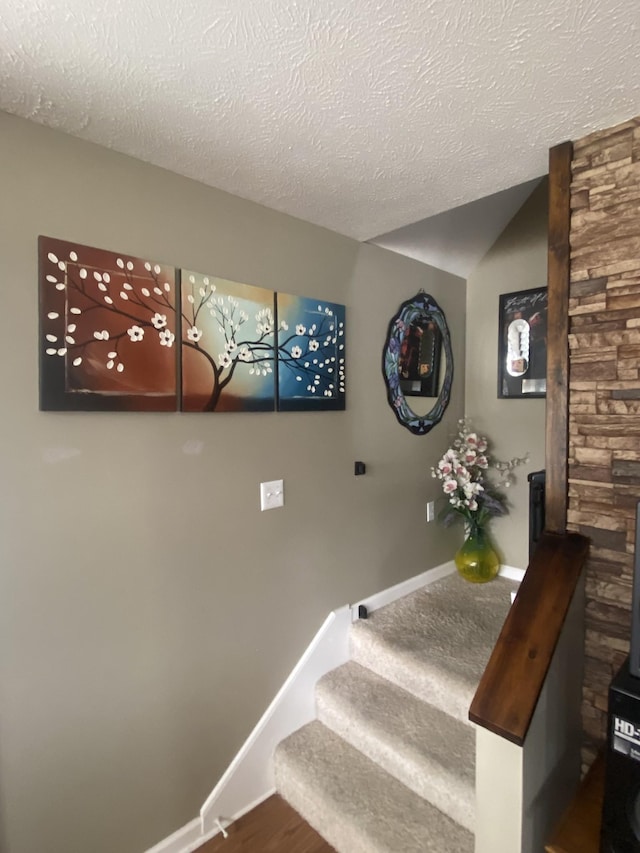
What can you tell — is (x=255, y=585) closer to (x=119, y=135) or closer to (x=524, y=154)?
(x=119, y=135)

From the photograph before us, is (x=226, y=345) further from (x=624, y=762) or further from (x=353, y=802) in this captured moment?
(x=353, y=802)

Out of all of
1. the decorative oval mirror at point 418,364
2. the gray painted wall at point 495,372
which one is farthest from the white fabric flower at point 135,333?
the gray painted wall at point 495,372

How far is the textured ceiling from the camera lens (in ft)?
2.74

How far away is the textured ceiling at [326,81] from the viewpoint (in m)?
0.83

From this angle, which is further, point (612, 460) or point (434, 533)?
point (434, 533)

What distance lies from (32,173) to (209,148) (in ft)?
1.61

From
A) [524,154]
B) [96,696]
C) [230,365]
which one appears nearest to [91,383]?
[230,365]

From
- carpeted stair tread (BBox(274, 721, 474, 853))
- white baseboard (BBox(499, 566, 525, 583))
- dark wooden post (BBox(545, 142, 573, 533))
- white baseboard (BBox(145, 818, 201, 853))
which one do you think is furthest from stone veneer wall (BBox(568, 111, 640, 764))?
white baseboard (BBox(145, 818, 201, 853))

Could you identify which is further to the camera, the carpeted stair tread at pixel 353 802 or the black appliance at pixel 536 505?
the black appliance at pixel 536 505

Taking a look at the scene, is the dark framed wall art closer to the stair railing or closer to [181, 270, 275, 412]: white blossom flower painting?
the stair railing

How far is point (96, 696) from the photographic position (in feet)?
4.24

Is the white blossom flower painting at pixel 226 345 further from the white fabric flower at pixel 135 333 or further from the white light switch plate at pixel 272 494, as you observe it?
the white light switch plate at pixel 272 494

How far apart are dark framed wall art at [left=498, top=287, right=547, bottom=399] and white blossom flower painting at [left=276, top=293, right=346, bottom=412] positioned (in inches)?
43.2

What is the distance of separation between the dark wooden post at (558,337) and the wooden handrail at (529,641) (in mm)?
→ 128
